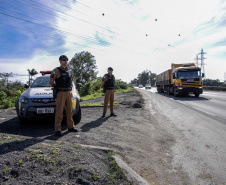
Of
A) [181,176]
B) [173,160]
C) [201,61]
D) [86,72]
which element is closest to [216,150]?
[173,160]

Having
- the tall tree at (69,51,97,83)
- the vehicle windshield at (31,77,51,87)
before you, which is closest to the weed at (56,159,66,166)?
the vehicle windshield at (31,77,51,87)

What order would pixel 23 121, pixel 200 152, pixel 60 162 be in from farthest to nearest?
pixel 23 121, pixel 200 152, pixel 60 162

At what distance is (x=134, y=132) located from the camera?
15.0 ft

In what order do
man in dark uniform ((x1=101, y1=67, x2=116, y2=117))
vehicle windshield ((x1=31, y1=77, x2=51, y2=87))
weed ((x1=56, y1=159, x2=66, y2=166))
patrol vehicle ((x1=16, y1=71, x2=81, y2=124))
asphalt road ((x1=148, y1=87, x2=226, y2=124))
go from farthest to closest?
asphalt road ((x1=148, y1=87, x2=226, y2=124))
man in dark uniform ((x1=101, y1=67, x2=116, y2=117))
vehicle windshield ((x1=31, y1=77, x2=51, y2=87))
patrol vehicle ((x1=16, y1=71, x2=81, y2=124))
weed ((x1=56, y1=159, x2=66, y2=166))

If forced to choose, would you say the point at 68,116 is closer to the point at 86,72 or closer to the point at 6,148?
the point at 6,148

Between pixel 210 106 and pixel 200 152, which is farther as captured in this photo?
pixel 210 106

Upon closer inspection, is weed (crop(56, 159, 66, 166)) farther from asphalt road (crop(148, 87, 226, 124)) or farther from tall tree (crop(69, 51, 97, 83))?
tall tree (crop(69, 51, 97, 83))

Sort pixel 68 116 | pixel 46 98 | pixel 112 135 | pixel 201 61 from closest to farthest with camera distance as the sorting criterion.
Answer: pixel 112 135 → pixel 68 116 → pixel 46 98 → pixel 201 61

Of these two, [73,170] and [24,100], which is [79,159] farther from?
[24,100]

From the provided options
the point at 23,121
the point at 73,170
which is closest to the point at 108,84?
the point at 23,121

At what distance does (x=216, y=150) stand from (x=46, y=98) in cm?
420

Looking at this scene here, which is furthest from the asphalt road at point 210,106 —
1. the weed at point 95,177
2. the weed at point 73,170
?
the weed at point 73,170

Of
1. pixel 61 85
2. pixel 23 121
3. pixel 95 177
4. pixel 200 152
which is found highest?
pixel 61 85

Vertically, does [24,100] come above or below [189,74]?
below
